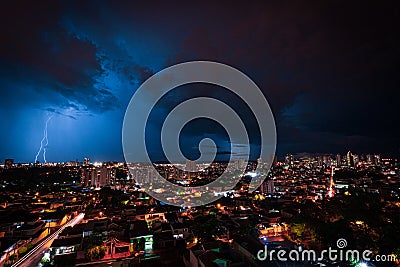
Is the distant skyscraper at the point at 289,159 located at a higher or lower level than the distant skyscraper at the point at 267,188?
higher

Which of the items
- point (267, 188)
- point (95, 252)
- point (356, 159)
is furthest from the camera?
point (356, 159)

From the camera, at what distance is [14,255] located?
18.6ft

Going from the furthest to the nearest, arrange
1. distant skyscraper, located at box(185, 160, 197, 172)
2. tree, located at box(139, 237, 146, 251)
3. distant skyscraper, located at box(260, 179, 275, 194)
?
1. distant skyscraper, located at box(185, 160, 197, 172)
2. distant skyscraper, located at box(260, 179, 275, 194)
3. tree, located at box(139, 237, 146, 251)

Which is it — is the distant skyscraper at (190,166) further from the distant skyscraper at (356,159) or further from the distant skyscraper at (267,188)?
the distant skyscraper at (356,159)

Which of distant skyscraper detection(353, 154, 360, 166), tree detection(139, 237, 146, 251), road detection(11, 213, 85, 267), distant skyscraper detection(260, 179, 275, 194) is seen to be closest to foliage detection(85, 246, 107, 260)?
tree detection(139, 237, 146, 251)

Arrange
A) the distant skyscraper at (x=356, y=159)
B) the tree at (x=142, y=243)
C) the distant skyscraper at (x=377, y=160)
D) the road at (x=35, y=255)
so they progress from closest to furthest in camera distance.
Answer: the road at (x=35, y=255) → the tree at (x=142, y=243) → the distant skyscraper at (x=377, y=160) → the distant skyscraper at (x=356, y=159)

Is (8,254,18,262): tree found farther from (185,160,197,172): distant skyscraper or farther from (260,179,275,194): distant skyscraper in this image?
(185,160,197,172): distant skyscraper

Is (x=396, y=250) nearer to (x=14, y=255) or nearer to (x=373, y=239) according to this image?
(x=373, y=239)

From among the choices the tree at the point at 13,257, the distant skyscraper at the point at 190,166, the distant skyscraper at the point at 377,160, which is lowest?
the tree at the point at 13,257

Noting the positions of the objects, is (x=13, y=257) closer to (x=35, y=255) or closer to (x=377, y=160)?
(x=35, y=255)

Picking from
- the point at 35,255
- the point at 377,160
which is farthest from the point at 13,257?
the point at 377,160

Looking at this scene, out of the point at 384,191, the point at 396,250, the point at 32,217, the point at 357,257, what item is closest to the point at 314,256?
the point at 357,257

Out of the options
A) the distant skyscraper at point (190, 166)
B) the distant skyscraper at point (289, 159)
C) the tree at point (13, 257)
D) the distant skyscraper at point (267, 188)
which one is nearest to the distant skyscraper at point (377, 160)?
the distant skyscraper at point (289, 159)

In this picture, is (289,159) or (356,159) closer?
(356,159)
